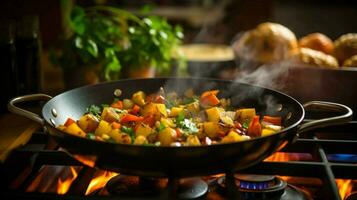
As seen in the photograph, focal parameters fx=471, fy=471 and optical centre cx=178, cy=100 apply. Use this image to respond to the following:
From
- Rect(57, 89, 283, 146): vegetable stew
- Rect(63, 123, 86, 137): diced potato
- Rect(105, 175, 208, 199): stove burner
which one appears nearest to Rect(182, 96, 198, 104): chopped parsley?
Rect(57, 89, 283, 146): vegetable stew

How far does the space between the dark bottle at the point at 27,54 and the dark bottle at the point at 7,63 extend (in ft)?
0.12

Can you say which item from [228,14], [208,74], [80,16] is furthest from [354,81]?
[228,14]

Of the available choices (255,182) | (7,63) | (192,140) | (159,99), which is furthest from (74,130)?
(7,63)

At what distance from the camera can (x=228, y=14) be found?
436cm

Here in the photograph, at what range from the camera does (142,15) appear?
4.38 m

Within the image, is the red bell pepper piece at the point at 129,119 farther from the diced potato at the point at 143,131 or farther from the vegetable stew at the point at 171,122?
the diced potato at the point at 143,131

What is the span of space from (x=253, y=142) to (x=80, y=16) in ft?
3.71

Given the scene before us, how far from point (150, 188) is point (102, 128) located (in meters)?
0.21

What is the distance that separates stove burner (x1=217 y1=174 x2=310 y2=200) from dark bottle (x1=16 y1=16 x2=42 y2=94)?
2.87ft

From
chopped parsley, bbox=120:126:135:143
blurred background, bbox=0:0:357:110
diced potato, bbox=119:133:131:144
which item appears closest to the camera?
diced potato, bbox=119:133:131:144

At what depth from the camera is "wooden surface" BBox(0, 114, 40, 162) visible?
142 cm

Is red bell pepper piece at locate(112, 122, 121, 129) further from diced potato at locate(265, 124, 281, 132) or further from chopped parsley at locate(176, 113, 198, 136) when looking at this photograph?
diced potato at locate(265, 124, 281, 132)

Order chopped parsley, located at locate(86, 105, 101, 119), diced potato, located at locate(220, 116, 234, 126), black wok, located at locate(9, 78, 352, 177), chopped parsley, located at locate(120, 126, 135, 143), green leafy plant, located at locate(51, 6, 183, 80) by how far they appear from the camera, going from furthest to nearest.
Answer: green leafy plant, located at locate(51, 6, 183, 80)
chopped parsley, located at locate(86, 105, 101, 119)
diced potato, located at locate(220, 116, 234, 126)
chopped parsley, located at locate(120, 126, 135, 143)
black wok, located at locate(9, 78, 352, 177)

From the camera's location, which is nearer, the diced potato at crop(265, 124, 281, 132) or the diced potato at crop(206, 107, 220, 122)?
the diced potato at crop(265, 124, 281, 132)
